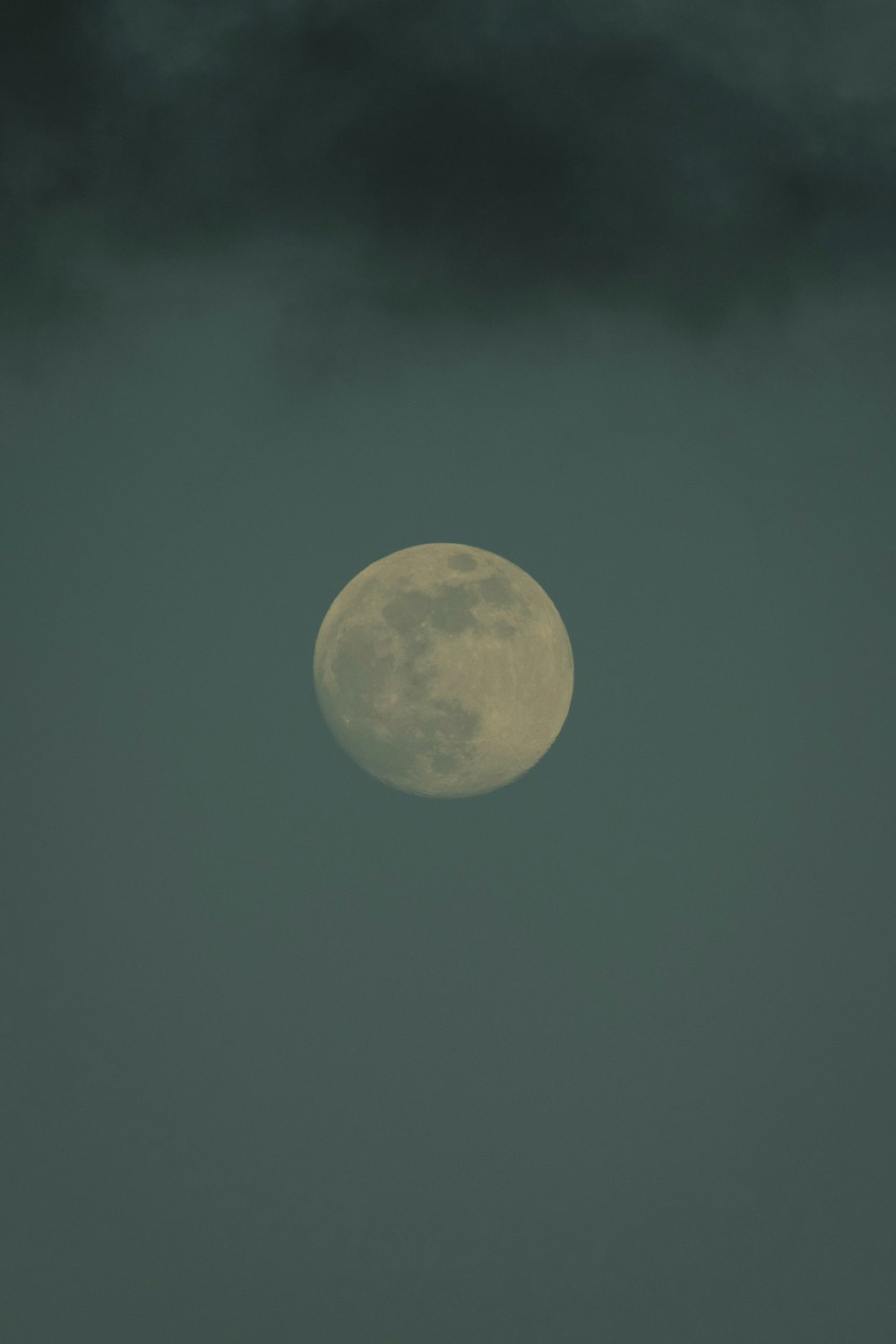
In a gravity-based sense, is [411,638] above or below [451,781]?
above

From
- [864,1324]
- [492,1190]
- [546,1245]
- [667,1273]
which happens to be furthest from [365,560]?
[864,1324]

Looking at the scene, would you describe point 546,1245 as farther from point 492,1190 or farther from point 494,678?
point 494,678

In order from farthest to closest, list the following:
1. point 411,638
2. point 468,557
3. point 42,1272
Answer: point 42,1272 → point 468,557 → point 411,638

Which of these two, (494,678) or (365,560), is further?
(365,560)

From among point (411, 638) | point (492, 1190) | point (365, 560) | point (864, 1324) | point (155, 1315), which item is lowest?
point (155, 1315)

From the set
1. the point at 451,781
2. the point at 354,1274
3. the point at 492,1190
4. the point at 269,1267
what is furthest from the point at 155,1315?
the point at 451,781

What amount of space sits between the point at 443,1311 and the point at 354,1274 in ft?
3.13

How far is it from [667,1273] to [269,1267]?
3.80m

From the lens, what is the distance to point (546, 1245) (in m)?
10.2

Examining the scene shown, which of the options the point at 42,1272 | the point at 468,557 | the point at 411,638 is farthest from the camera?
the point at 42,1272

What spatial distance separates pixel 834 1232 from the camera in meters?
10.2

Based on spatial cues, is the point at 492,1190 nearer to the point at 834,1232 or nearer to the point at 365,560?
the point at 834,1232

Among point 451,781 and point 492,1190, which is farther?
point 492,1190

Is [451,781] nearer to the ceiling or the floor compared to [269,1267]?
nearer to the ceiling
